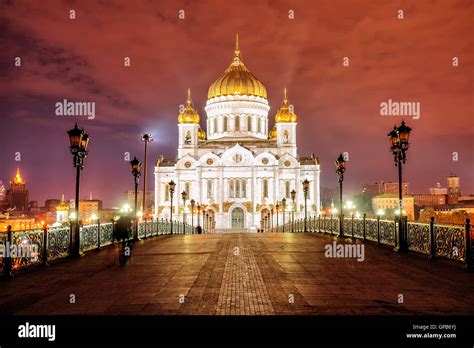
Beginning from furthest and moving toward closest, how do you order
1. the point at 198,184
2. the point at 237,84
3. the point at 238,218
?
the point at 237,84 → the point at 198,184 → the point at 238,218

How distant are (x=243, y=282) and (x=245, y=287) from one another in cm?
56

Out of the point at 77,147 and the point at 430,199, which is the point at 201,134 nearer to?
the point at 77,147

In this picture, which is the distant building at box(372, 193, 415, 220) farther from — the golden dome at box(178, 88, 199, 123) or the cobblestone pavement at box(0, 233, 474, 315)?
the cobblestone pavement at box(0, 233, 474, 315)

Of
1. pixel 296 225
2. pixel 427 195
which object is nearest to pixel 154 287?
pixel 296 225

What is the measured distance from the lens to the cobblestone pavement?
22.9ft

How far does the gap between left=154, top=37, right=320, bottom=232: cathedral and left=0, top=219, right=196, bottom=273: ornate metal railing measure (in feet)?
159

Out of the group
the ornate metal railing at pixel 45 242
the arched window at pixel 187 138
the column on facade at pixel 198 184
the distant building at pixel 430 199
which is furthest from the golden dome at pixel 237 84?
the distant building at pixel 430 199

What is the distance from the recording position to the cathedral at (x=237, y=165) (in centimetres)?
7100

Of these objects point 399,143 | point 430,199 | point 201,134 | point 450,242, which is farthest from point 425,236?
point 430,199

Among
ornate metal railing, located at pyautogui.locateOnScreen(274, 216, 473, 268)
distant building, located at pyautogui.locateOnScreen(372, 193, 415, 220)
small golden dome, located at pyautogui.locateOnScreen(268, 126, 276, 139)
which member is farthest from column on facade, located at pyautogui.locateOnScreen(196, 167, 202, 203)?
distant building, located at pyautogui.locateOnScreen(372, 193, 415, 220)

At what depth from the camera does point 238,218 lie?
71.5m
